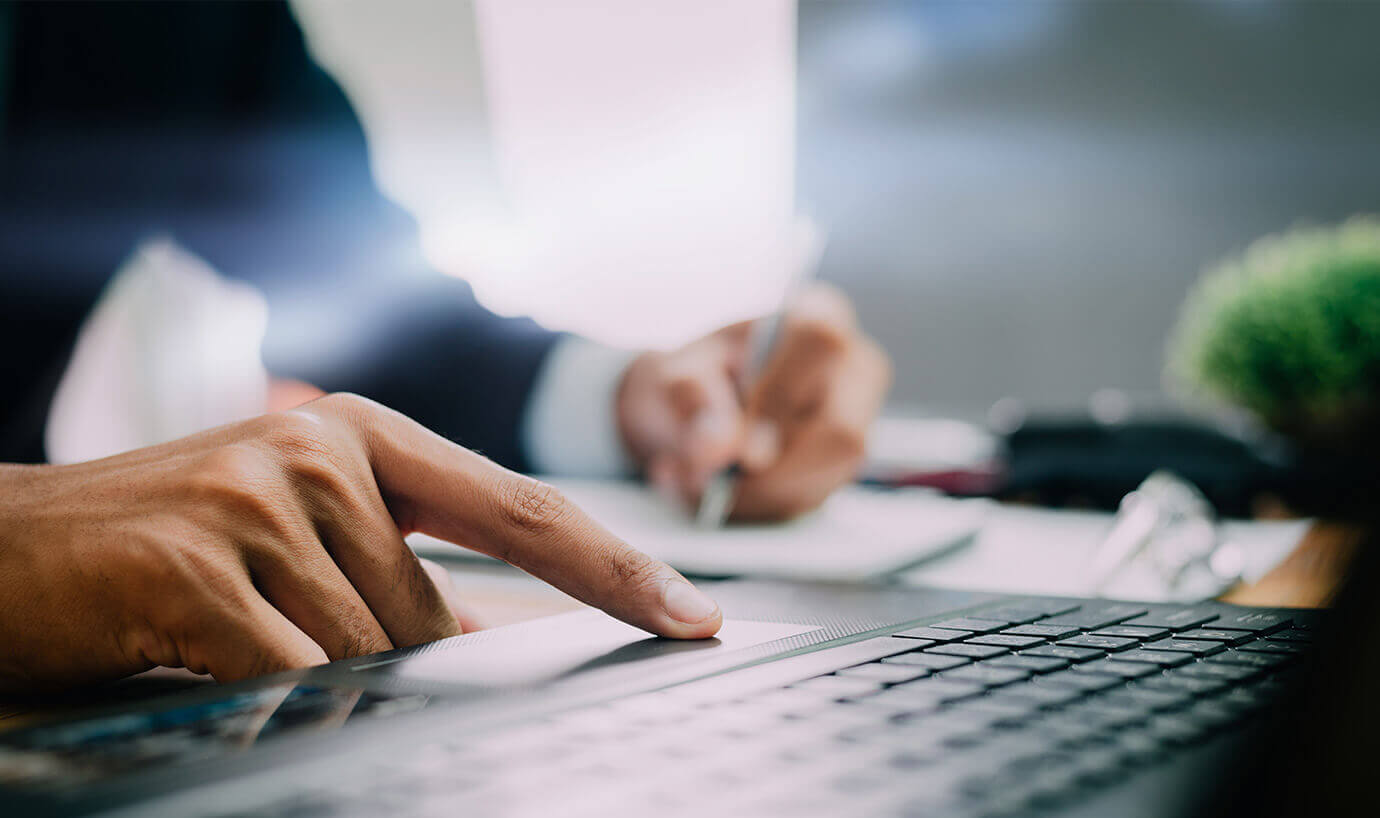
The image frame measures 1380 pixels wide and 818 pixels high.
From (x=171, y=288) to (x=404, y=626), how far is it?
1.05m

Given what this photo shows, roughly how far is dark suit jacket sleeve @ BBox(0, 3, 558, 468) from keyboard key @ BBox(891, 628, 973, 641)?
657 mm

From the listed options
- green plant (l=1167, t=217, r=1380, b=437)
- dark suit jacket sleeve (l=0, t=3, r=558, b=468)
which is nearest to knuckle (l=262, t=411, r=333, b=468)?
dark suit jacket sleeve (l=0, t=3, r=558, b=468)

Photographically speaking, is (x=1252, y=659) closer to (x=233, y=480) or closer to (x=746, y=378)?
(x=233, y=480)

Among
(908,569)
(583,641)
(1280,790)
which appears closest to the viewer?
(1280,790)

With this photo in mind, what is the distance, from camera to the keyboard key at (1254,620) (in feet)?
A: 0.81

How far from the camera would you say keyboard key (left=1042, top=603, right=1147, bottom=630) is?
0.84 ft

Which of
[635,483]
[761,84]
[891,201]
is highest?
[761,84]

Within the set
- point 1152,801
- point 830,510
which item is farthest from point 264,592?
point 830,510

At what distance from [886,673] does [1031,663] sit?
0.03 m

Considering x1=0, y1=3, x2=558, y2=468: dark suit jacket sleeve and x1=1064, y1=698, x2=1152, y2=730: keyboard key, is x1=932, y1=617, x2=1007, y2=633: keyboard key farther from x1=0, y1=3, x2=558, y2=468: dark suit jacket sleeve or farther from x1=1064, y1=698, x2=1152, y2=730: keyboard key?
x1=0, y1=3, x2=558, y2=468: dark suit jacket sleeve

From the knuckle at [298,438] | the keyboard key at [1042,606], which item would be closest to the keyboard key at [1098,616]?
the keyboard key at [1042,606]

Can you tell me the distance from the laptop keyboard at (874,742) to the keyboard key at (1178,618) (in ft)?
0.09

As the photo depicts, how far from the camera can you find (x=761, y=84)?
162cm

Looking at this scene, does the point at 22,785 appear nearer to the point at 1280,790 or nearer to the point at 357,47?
the point at 1280,790
